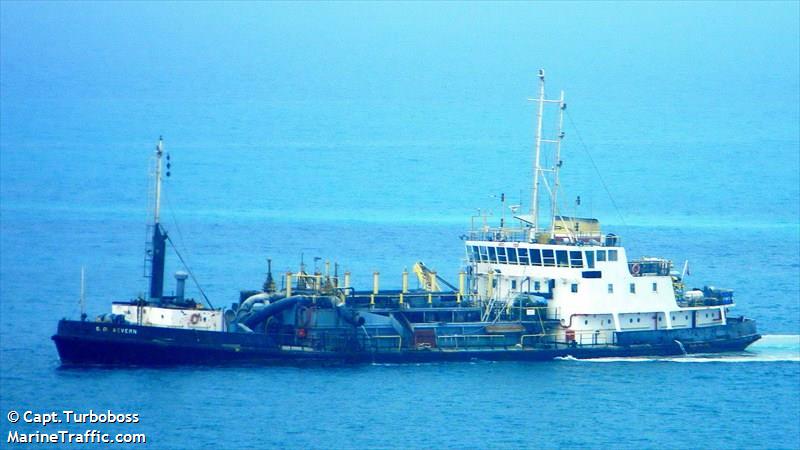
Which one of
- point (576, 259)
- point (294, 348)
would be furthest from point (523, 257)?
point (294, 348)

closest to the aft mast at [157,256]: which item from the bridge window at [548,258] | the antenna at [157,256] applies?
the antenna at [157,256]

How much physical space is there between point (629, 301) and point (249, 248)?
114 ft

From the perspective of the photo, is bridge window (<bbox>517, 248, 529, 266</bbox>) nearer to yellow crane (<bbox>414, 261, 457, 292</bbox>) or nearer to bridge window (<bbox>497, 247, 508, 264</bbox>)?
bridge window (<bbox>497, 247, 508, 264</bbox>)

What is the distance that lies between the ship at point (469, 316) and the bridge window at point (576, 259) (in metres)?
0.04

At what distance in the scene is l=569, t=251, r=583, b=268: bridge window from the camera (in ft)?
260

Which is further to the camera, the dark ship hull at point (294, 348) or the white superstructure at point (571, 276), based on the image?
the white superstructure at point (571, 276)

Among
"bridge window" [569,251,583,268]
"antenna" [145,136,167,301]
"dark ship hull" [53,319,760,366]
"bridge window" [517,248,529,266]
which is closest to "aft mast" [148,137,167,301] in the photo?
"antenna" [145,136,167,301]

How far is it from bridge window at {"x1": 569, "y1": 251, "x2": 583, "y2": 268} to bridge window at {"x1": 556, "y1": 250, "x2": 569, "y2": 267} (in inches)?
7.8

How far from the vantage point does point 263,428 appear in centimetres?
6538

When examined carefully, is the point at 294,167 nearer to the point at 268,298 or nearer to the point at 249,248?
the point at 249,248

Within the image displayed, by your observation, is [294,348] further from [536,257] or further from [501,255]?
[536,257]

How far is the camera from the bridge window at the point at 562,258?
79250 millimetres

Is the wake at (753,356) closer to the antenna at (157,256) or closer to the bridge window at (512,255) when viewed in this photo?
the bridge window at (512,255)

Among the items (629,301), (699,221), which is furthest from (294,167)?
(629,301)
